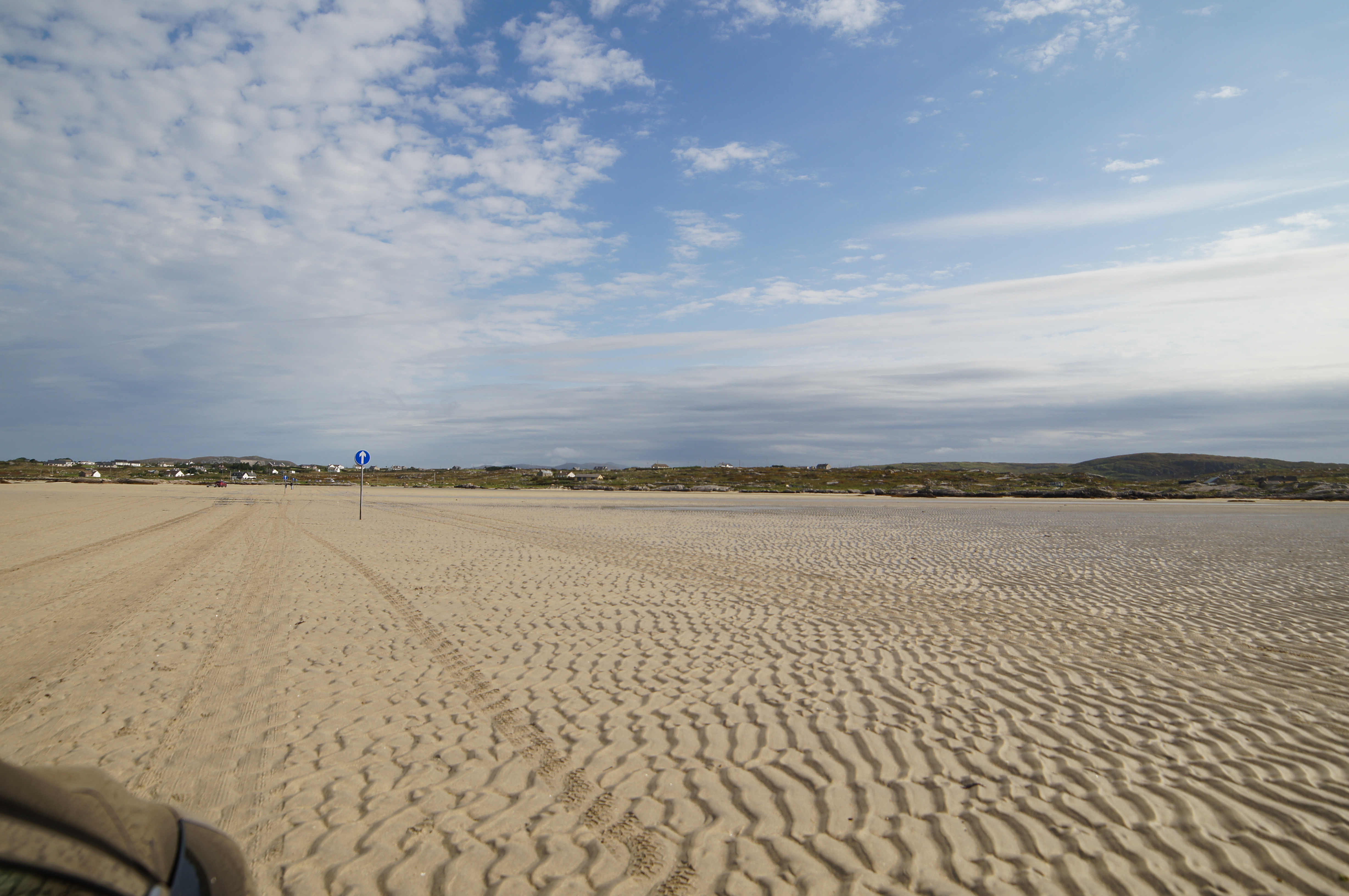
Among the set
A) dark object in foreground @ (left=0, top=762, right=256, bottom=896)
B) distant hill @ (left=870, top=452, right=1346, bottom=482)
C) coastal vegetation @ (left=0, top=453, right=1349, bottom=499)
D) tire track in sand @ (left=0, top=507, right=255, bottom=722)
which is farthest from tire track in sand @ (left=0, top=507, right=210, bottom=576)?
distant hill @ (left=870, top=452, right=1346, bottom=482)

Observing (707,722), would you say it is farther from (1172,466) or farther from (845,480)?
(1172,466)

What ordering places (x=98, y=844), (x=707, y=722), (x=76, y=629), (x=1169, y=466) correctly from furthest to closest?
1. (x=1169, y=466)
2. (x=76, y=629)
3. (x=707, y=722)
4. (x=98, y=844)

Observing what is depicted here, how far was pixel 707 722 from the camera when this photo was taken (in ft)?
21.3

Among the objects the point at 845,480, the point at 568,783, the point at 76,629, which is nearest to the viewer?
the point at 568,783

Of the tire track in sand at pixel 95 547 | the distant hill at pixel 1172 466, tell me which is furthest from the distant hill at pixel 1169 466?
the tire track in sand at pixel 95 547

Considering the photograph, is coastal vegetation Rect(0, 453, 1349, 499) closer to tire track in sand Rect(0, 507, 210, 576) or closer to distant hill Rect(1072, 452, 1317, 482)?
distant hill Rect(1072, 452, 1317, 482)

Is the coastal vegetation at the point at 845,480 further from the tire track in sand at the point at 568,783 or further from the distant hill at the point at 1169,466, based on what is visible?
the tire track in sand at the point at 568,783

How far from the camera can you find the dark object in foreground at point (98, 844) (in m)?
1.35

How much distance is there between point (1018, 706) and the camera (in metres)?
6.93

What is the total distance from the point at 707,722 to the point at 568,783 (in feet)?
5.56

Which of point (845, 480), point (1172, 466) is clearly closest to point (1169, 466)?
point (1172, 466)

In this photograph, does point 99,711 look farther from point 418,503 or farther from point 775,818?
point 418,503

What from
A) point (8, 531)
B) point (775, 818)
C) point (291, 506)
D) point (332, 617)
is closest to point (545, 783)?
point (775, 818)

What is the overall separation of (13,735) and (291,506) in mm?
38740
